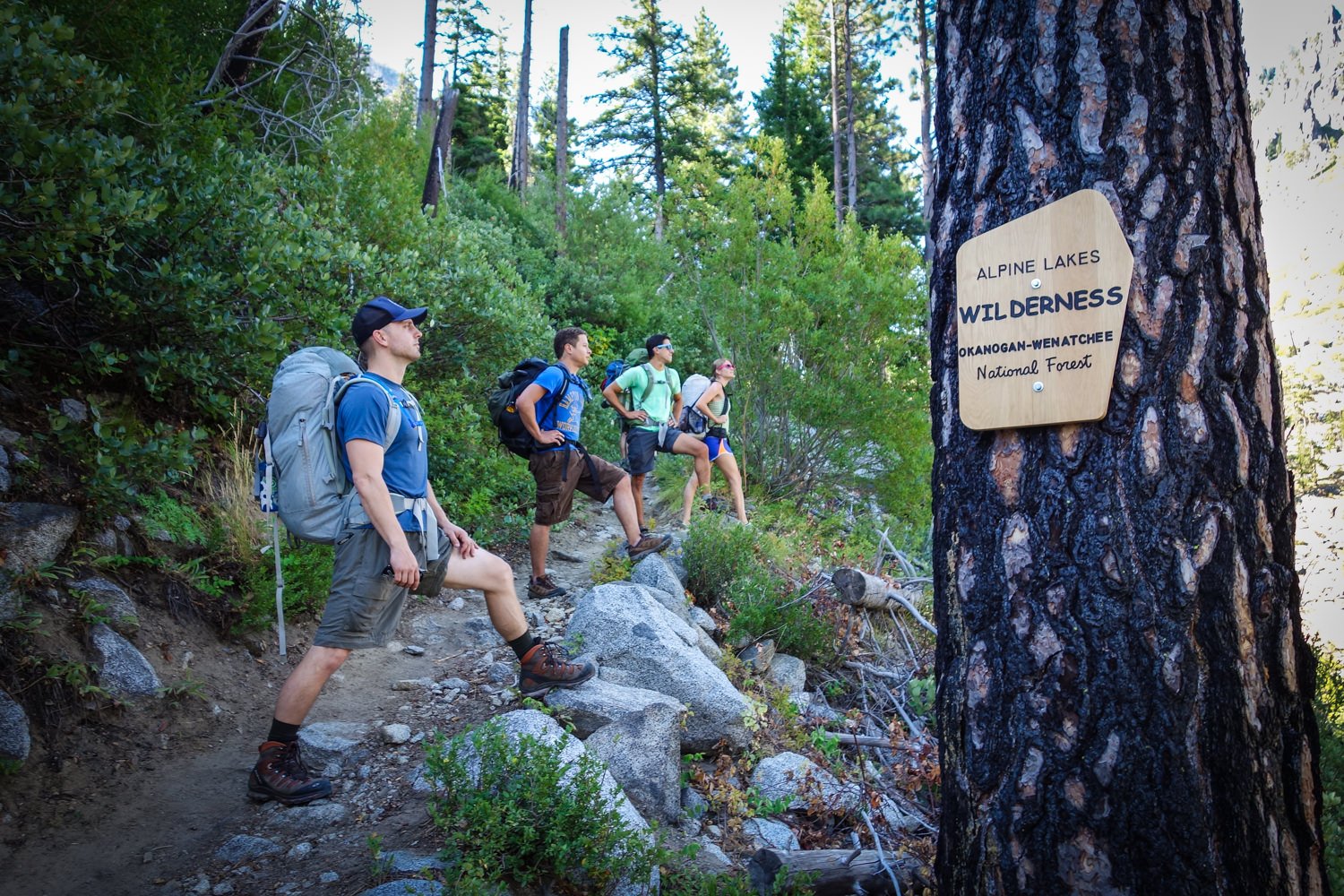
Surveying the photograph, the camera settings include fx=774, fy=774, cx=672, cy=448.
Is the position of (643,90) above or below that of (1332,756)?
above

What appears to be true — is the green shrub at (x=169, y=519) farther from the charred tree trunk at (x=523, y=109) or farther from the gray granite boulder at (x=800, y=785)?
the charred tree trunk at (x=523, y=109)

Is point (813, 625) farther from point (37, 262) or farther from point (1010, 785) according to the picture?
point (37, 262)

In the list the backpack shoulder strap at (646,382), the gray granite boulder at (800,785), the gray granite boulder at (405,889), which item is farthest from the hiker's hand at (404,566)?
the backpack shoulder strap at (646,382)

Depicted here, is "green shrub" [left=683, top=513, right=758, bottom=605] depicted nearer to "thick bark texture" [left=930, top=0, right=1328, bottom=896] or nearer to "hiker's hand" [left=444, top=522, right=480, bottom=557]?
"hiker's hand" [left=444, top=522, right=480, bottom=557]

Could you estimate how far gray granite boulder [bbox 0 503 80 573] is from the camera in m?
3.76

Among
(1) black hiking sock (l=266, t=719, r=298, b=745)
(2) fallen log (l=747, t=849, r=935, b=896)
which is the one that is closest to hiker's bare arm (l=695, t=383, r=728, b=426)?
(1) black hiking sock (l=266, t=719, r=298, b=745)

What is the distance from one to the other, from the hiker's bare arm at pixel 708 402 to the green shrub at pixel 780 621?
246 cm

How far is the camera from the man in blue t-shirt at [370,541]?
3.24 meters

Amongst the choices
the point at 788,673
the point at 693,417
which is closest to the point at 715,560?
the point at 788,673

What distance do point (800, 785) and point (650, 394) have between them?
179 inches

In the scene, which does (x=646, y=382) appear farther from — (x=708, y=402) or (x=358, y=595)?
(x=358, y=595)

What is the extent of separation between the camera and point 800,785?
368 cm

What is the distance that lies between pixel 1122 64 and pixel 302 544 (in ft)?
16.9

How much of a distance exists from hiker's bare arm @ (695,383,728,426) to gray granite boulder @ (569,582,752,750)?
3117 mm
